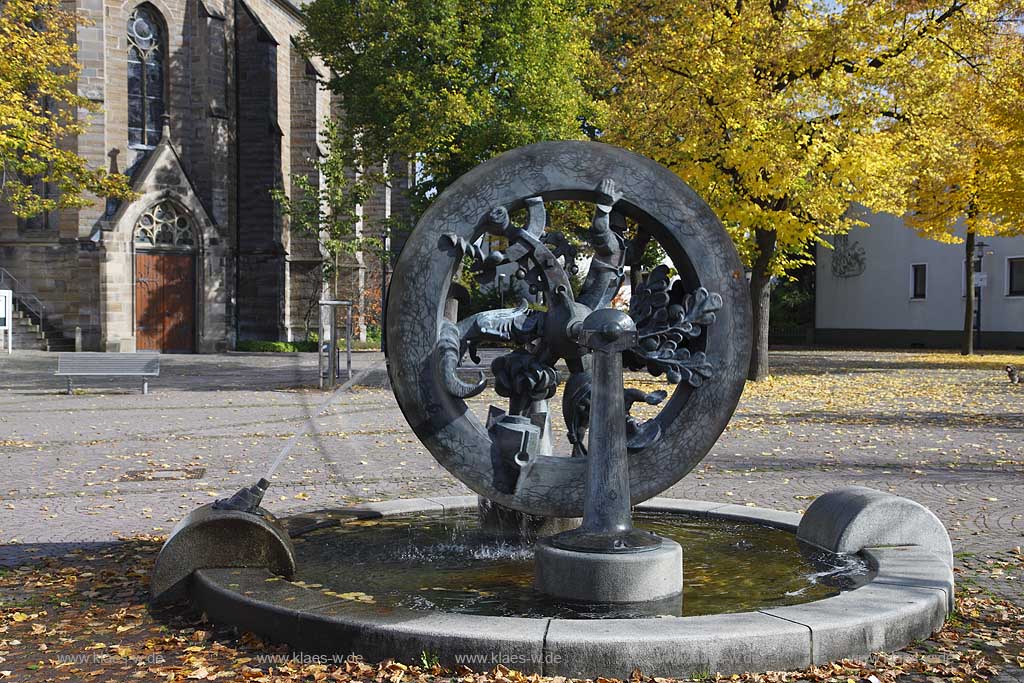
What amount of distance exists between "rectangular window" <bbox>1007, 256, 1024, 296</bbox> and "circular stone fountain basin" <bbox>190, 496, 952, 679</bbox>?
35.9 meters

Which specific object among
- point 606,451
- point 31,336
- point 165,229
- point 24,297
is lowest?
point 31,336

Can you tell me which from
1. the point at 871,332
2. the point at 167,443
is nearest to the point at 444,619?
the point at 167,443

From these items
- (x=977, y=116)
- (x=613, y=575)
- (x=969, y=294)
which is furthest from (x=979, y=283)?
(x=613, y=575)

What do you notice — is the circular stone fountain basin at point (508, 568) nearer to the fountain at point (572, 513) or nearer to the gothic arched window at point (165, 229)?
the fountain at point (572, 513)

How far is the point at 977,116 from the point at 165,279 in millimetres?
24976

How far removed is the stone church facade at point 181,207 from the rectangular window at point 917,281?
21.5 meters

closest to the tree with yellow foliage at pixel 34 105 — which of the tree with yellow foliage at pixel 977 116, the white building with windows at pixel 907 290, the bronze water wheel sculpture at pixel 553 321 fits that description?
the bronze water wheel sculpture at pixel 553 321

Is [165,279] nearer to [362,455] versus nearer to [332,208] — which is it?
[332,208]

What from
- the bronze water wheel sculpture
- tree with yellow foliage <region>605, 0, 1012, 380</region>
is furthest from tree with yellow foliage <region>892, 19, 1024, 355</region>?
the bronze water wheel sculpture

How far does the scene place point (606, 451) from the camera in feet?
18.6

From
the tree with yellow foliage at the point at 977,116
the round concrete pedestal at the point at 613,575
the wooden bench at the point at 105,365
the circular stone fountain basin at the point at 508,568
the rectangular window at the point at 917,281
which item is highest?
the tree with yellow foliage at the point at 977,116

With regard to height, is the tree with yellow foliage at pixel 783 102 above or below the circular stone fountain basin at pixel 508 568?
above

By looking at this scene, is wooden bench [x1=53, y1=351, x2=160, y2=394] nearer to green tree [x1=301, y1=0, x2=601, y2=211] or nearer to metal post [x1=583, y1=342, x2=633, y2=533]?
green tree [x1=301, y1=0, x2=601, y2=211]

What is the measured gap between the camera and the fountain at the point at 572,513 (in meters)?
5.02
